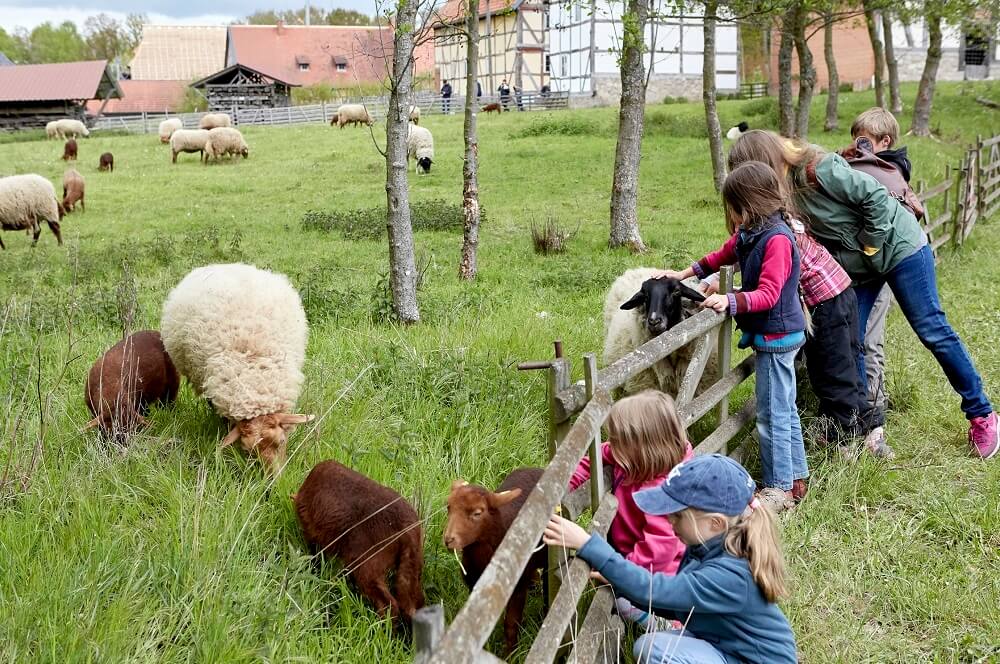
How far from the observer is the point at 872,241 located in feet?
15.4

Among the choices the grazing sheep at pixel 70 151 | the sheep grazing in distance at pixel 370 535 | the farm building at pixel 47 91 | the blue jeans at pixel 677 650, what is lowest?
the blue jeans at pixel 677 650

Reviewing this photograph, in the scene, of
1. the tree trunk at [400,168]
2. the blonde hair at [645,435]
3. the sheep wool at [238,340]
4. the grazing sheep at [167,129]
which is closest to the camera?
the blonde hair at [645,435]

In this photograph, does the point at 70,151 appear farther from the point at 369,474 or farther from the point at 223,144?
the point at 369,474

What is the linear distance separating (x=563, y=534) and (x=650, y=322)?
2179mm

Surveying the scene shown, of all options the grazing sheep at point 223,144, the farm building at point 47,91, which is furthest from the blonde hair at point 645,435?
the farm building at point 47,91

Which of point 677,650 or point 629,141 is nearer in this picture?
point 677,650

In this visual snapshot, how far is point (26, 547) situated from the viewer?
10.3 feet

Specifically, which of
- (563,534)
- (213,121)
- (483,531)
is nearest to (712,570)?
(563,534)

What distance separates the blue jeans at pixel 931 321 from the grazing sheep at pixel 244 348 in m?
3.50

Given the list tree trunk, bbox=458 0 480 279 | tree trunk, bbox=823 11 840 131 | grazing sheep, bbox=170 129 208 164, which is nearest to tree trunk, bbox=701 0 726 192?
tree trunk, bbox=458 0 480 279

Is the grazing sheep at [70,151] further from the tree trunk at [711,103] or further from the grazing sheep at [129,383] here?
the grazing sheep at [129,383]

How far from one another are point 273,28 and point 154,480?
6350 cm

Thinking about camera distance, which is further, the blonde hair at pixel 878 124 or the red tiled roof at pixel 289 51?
the red tiled roof at pixel 289 51

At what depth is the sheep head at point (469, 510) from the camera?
3004 mm
